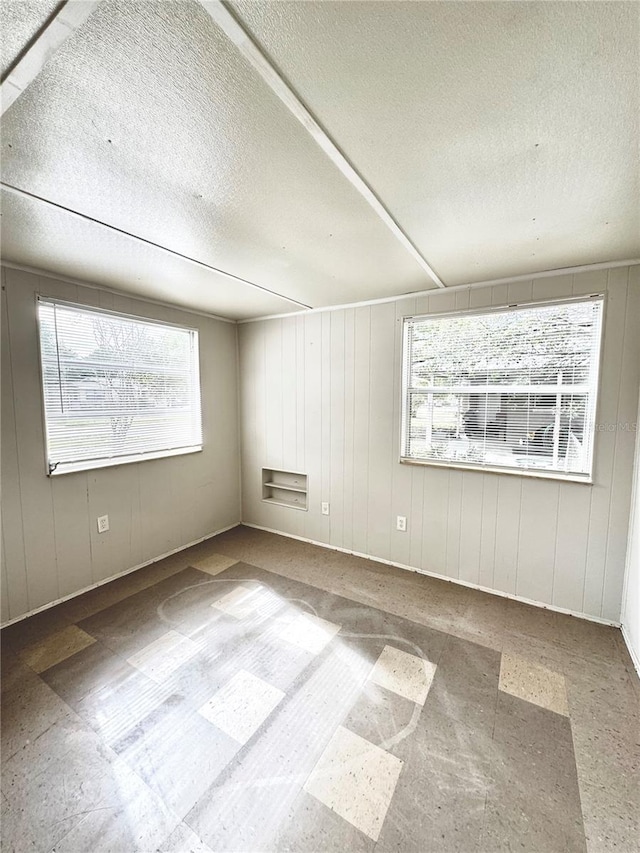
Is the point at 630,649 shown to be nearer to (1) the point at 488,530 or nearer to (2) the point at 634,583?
(2) the point at 634,583

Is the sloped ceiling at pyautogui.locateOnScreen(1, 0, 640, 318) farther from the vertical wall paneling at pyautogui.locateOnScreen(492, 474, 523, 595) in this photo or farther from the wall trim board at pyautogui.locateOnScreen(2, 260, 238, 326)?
the vertical wall paneling at pyautogui.locateOnScreen(492, 474, 523, 595)

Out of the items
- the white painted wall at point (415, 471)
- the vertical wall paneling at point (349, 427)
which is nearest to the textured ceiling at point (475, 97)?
the white painted wall at point (415, 471)

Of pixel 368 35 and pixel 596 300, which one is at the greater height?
pixel 368 35

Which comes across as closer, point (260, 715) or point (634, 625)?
point (260, 715)

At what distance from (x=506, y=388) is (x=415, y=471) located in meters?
0.91

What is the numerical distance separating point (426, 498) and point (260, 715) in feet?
5.89

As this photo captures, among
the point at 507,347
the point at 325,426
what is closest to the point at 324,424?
the point at 325,426

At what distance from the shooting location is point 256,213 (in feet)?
4.86

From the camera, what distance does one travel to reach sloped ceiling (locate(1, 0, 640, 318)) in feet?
2.46

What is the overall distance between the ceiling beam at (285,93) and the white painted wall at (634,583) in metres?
2.07

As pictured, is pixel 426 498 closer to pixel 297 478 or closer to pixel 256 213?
pixel 297 478

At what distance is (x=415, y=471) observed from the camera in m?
2.75

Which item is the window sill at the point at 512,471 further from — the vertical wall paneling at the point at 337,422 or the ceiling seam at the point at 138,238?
the ceiling seam at the point at 138,238

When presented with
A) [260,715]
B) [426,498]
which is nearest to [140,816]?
[260,715]
